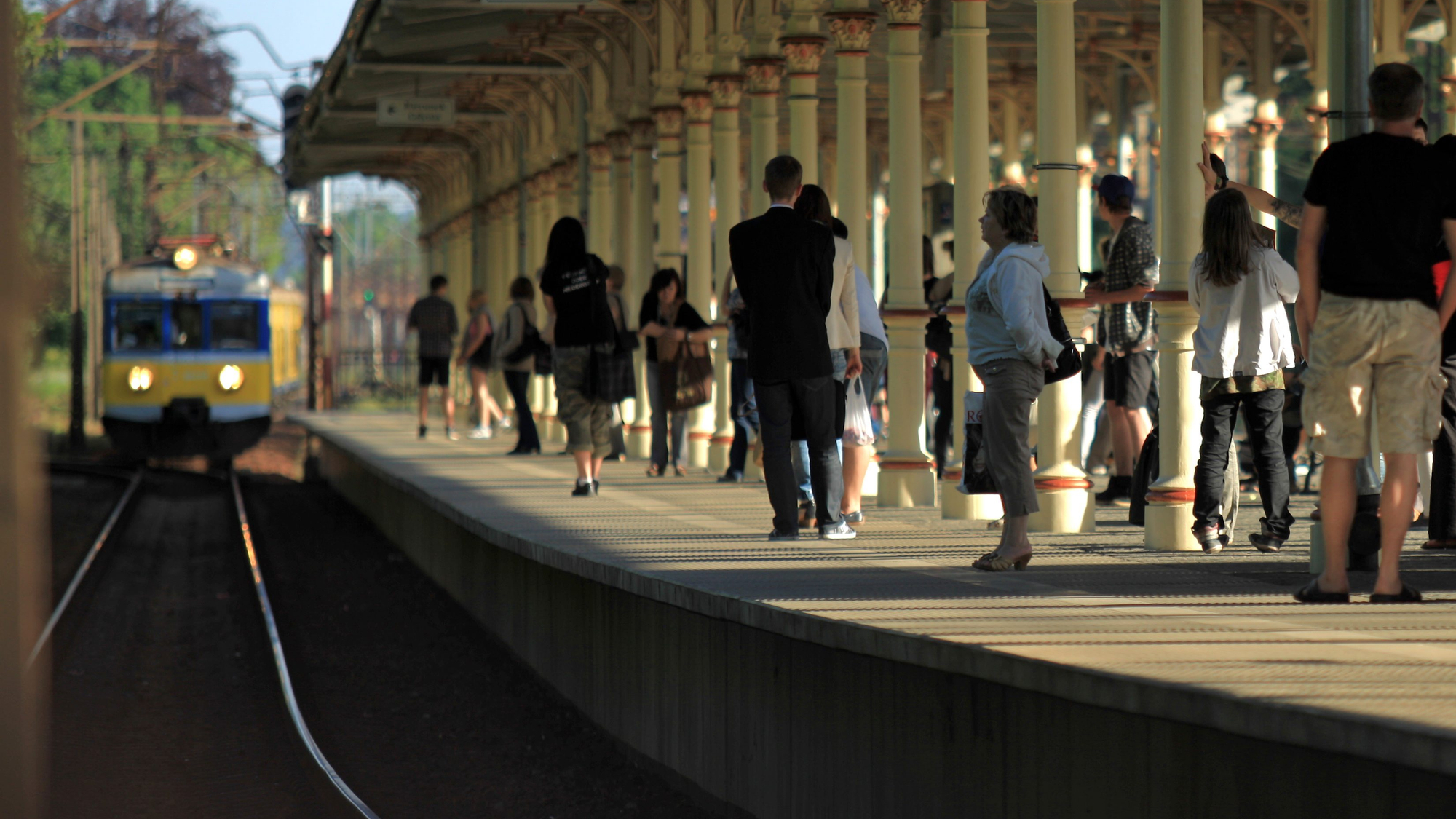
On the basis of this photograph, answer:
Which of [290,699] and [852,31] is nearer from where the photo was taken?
[290,699]

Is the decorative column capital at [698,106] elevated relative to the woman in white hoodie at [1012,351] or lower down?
elevated

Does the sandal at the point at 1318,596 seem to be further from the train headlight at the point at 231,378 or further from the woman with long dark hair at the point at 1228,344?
the train headlight at the point at 231,378

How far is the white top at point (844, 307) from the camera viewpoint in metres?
9.24

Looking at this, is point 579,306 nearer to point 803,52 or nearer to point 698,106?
point 803,52

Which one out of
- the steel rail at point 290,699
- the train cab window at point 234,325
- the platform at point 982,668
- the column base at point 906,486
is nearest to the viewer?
the platform at point 982,668

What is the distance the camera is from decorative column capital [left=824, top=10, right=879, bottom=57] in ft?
39.1

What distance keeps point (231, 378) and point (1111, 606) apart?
24126 millimetres

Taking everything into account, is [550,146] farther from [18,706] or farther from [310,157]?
[18,706]

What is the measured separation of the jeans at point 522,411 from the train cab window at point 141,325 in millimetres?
12012

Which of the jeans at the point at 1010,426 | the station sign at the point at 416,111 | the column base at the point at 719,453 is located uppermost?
the station sign at the point at 416,111

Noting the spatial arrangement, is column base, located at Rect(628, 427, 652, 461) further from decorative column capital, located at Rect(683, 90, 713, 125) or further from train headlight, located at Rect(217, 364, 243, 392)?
train headlight, located at Rect(217, 364, 243, 392)


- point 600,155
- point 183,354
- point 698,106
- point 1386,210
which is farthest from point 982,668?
point 183,354

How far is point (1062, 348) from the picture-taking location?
7602 mm

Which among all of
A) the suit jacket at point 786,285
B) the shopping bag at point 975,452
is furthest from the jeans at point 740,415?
the shopping bag at point 975,452
